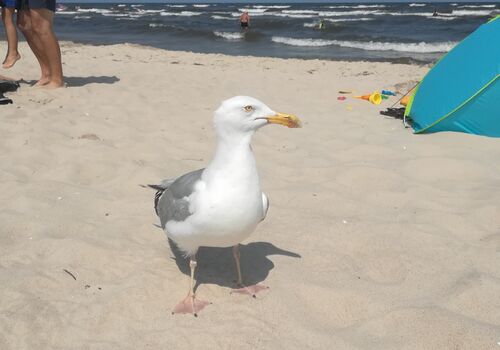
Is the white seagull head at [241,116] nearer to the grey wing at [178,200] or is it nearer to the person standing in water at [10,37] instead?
the grey wing at [178,200]

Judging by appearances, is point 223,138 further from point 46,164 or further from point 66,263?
point 46,164

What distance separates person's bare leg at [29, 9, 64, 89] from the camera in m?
5.23

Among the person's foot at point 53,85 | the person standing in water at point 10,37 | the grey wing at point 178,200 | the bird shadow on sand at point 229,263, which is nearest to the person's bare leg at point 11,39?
the person standing in water at point 10,37

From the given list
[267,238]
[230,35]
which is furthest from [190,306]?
[230,35]

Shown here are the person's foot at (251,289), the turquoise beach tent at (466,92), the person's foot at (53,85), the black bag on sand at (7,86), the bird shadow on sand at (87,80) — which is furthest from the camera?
the bird shadow on sand at (87,80)

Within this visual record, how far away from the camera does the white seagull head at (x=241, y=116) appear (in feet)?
6.63

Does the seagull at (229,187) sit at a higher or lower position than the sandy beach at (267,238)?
higher

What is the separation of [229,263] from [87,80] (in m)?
4.74

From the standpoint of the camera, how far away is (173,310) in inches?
86.0

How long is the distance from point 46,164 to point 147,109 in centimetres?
184

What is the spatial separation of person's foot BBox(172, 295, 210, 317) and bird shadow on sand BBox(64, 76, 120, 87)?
462 centimetres

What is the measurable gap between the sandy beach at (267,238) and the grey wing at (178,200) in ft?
1.16

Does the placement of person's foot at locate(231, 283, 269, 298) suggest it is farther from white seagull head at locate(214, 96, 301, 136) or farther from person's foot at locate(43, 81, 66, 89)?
person's foot at locate(43, 81, 66, 89)

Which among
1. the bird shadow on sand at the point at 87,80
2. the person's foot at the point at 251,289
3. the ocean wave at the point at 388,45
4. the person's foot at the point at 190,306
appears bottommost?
the ocean wave at the point at 388,45
